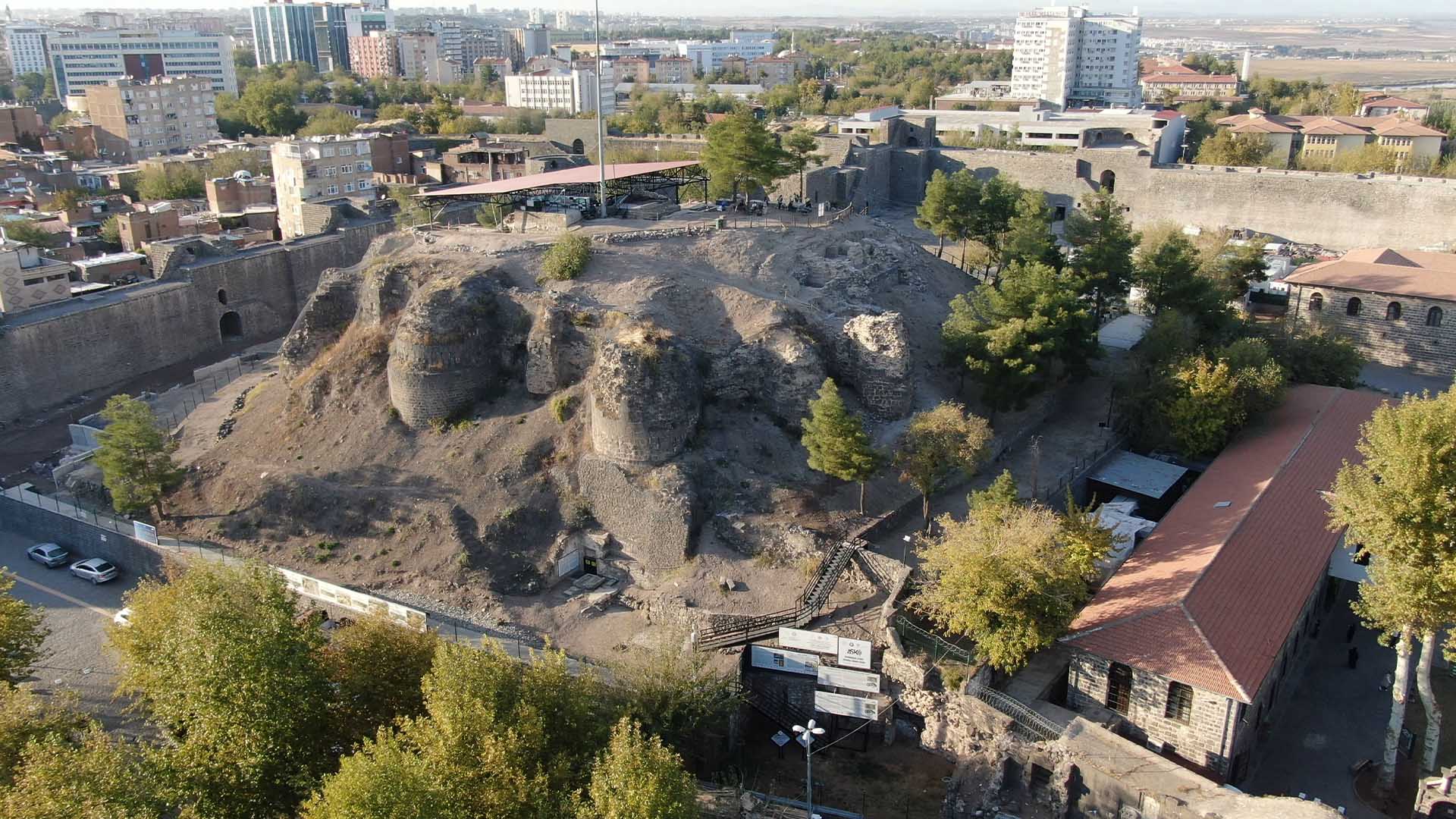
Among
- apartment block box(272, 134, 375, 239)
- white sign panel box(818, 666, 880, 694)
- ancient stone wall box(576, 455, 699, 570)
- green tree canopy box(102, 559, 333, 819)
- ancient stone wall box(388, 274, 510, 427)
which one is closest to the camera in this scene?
green tree canopy box(102, 559, 333, 819)

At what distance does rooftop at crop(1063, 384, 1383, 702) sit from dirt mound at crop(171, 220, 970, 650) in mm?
8242

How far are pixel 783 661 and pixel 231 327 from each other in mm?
40505

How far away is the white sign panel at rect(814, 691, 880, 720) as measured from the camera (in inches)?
950

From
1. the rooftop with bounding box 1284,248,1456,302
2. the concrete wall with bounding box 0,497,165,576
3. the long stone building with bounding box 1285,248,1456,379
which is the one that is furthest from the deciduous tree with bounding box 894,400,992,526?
the rooftop with bounding box 1284,248,1456,302

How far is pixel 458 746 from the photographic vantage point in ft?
60.5

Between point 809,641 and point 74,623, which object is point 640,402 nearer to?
point 809,641

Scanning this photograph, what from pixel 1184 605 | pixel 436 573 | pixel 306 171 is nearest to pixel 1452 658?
pixel 1184 605

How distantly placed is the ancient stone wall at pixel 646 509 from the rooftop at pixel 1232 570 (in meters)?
10.7

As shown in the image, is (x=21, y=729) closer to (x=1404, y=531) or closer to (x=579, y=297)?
(x=579, y=297)

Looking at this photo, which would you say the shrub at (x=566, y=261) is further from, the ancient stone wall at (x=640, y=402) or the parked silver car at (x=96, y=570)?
the parked silver car at (x=96, y=570)

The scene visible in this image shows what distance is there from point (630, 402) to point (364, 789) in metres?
14.5

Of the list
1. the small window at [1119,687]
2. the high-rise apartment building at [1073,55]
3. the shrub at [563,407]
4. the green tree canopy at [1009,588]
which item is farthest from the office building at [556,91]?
the small window at [1119,687]

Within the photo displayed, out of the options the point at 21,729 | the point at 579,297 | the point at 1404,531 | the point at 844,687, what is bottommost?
the point at 844,687

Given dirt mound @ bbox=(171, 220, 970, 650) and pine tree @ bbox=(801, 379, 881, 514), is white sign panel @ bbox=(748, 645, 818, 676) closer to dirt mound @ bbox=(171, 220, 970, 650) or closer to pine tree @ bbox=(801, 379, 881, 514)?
dirt mound @ bbox=(171, 220, 970, 650)
